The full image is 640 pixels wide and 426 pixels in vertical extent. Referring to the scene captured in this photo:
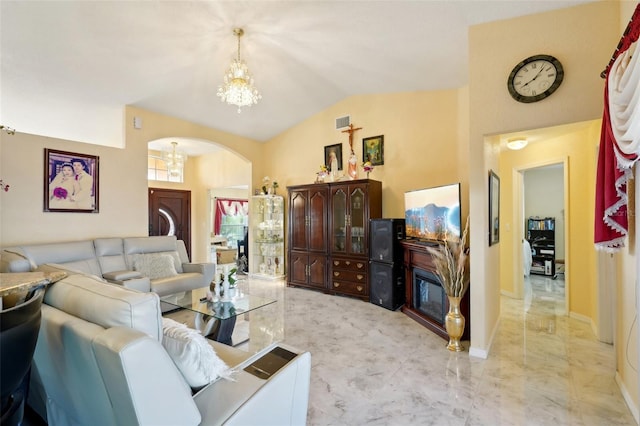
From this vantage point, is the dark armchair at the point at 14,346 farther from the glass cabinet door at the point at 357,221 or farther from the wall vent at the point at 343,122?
the wall vent at the point at 343,122

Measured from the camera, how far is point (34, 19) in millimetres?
2498

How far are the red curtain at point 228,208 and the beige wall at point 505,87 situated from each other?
6.46m

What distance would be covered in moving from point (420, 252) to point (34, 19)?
441cm

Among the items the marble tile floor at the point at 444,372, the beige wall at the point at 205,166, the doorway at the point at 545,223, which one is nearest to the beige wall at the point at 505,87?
the marble tile floor at the point at 444,372

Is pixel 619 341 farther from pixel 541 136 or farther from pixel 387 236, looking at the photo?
pixel 541 136

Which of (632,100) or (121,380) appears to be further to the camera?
(632,100)

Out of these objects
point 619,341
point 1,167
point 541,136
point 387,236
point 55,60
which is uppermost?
point 55,60

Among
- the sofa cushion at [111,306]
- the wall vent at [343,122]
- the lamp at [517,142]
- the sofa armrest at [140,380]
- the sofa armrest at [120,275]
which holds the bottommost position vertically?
the sofa armrest at [120,275]

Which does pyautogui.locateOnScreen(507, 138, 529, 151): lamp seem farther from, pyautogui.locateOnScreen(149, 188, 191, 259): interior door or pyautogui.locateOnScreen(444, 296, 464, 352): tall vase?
pyautogui.locateOnScreen(149, 188, 191, 259): interior door

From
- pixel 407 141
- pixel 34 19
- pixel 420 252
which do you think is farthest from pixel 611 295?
pixel 34 19

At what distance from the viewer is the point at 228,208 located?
324 inches

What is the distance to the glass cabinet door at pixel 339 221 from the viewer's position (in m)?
4.70

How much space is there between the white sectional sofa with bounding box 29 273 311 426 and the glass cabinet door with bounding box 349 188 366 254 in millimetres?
3059

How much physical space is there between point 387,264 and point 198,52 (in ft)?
11.8
